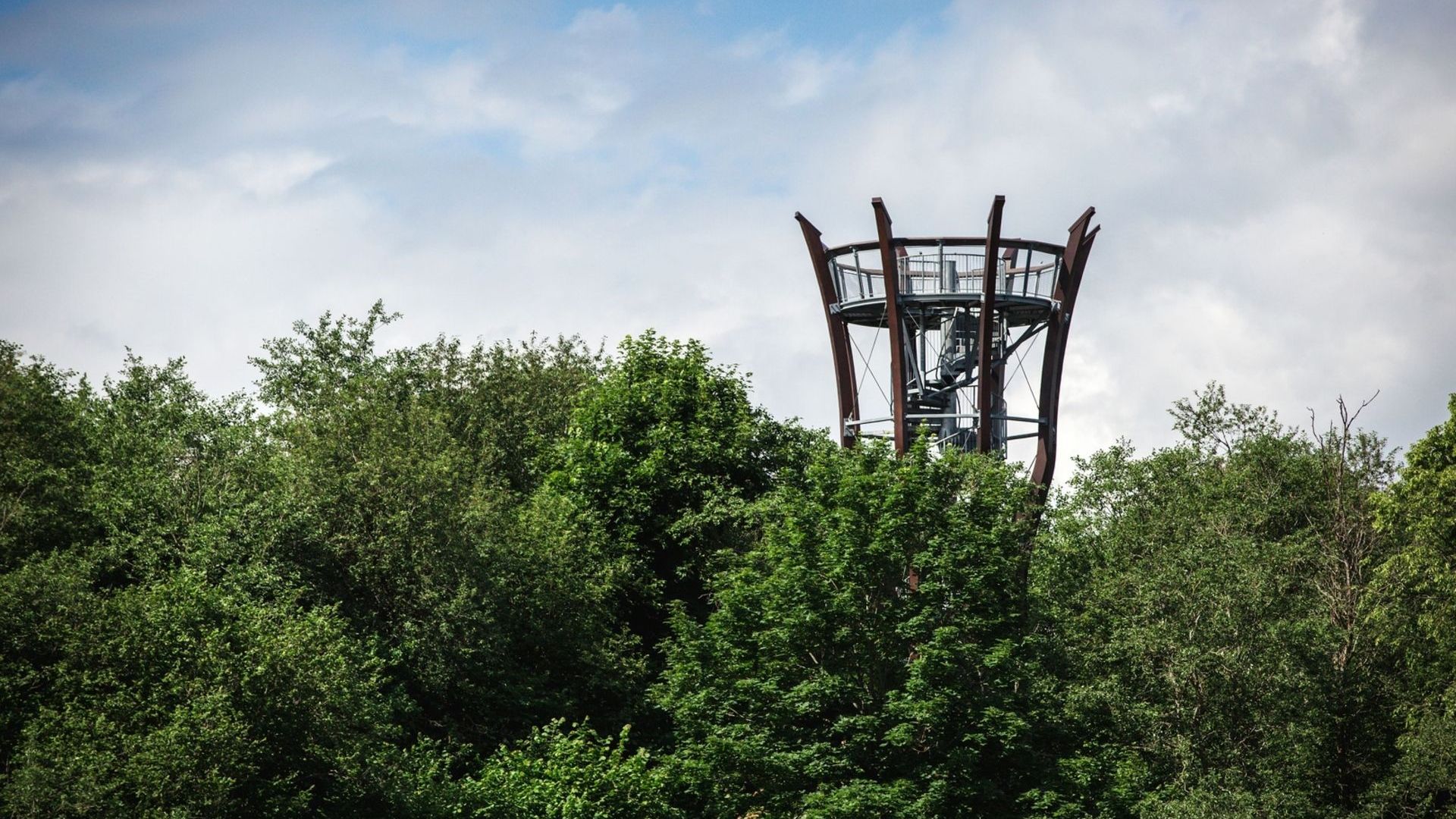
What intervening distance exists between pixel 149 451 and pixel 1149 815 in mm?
22357

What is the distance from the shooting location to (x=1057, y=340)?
34719 mm

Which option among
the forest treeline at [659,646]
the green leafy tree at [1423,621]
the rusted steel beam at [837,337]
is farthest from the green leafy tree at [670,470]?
the green leafy tree at [1423,621]

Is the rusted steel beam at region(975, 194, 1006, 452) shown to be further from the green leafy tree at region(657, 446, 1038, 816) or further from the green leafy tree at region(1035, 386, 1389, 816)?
the green leafy tree at region(1035, 386, 1389, 816)

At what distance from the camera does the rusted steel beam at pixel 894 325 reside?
33.4 meters

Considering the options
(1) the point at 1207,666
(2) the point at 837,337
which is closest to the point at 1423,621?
(1) the point at 1207,666

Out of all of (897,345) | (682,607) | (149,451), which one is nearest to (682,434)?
(682,607)

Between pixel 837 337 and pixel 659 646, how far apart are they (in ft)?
27.2

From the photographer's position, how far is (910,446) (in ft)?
115

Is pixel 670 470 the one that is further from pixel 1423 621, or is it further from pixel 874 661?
pixel 1423 621

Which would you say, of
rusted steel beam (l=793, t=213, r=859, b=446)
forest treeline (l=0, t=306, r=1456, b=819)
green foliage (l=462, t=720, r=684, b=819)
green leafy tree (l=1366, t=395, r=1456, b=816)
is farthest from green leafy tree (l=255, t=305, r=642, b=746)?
green leafy tree (l=1366, t=395, r=1456, b=816)

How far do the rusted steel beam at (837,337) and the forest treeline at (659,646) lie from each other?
2.76 ft

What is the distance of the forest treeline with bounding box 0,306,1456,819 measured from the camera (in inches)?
1085

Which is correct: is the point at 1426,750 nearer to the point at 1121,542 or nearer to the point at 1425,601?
the point at 1425,601

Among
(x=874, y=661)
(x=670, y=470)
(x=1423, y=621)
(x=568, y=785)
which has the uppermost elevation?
(x=670, y=470)
